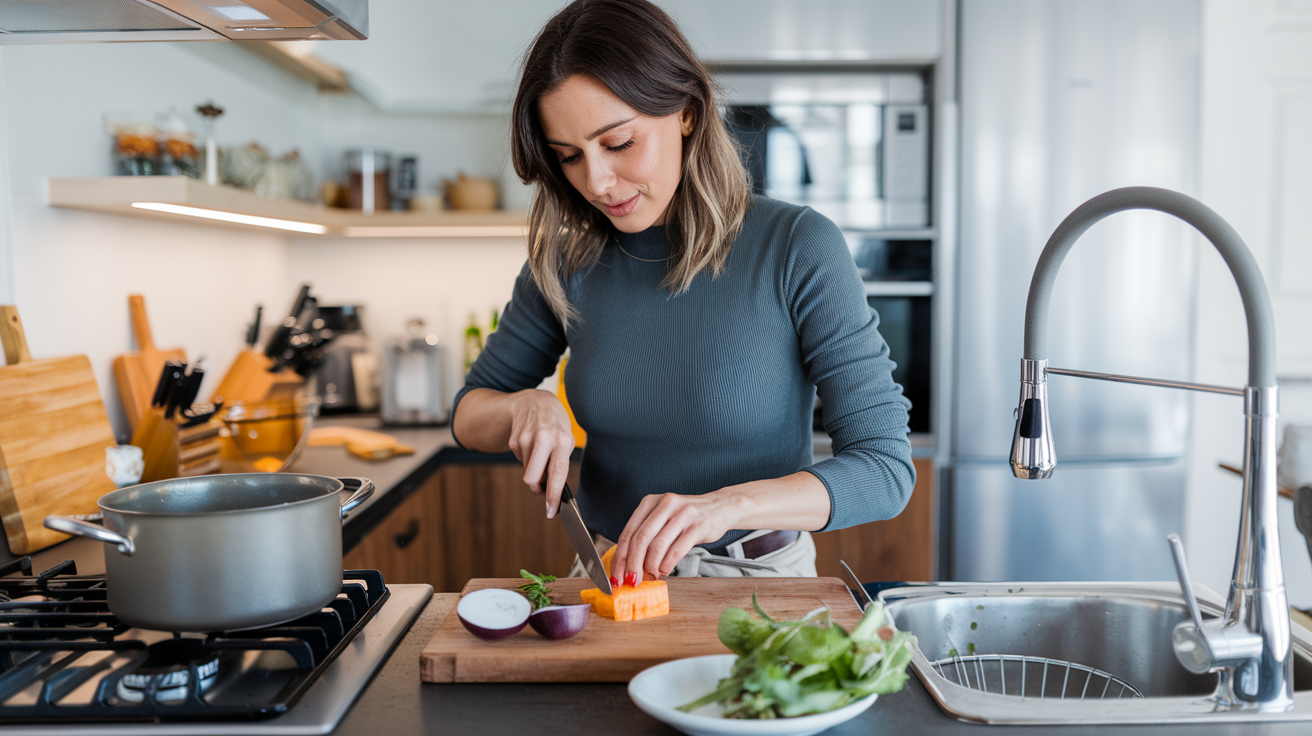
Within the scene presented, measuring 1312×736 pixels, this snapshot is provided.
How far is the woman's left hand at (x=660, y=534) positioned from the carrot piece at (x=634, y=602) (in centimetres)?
2

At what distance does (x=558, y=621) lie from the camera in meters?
0.84

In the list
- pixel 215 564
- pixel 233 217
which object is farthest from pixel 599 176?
pixel 233 217

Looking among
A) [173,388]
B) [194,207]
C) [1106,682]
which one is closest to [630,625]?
[1106,682]

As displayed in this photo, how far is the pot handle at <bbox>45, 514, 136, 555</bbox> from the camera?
72cm

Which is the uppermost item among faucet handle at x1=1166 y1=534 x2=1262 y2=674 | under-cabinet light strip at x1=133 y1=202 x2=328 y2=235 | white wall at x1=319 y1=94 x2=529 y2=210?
white wall at x1=319 y1=94 x2=529 y2=210

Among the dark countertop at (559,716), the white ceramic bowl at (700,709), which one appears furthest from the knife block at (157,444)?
the white ceramic bowl at (700,709)

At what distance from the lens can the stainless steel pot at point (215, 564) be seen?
30.3 inches

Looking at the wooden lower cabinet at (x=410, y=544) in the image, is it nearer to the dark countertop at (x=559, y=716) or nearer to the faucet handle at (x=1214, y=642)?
the dark countertop at (x=559, y=716)

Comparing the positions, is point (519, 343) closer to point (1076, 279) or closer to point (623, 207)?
point (623, 207)

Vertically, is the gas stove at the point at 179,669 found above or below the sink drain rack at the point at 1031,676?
above

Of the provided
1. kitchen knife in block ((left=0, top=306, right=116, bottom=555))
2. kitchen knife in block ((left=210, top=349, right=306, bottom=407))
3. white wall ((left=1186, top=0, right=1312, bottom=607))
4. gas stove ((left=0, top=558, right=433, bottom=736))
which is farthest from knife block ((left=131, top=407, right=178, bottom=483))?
white wall ((left=1186, top=0, right=1312, bottom=607))

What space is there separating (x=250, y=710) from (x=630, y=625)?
0.34 m

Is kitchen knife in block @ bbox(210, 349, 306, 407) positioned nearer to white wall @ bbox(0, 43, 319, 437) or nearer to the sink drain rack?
white wall @ bbox(0, 43, 319, 437)

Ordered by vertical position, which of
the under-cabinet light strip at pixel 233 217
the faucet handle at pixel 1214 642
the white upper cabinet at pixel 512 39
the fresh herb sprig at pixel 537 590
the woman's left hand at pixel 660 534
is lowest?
the fresh herb sprig at pixel 537 590
